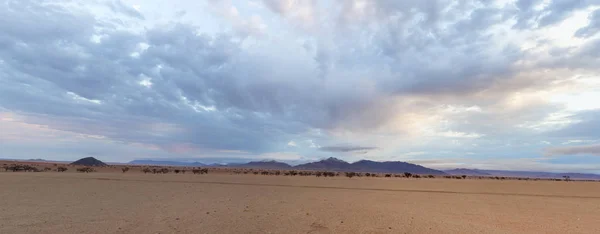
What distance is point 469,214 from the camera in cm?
1415

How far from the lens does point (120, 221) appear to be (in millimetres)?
10172

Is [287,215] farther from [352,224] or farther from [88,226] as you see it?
[88,226]

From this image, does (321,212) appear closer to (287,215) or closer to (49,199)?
(287,215)

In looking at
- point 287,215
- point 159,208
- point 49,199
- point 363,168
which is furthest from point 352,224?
point 363,168

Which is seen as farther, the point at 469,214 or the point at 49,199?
the point at 49,199

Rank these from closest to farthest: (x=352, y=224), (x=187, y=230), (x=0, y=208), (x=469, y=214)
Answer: (x=187, y=230), (x=352, y=224), (x=0, y=208), (x=469, y=214)

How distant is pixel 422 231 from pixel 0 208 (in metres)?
13.2

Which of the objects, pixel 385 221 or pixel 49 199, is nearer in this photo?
pixel 385 221

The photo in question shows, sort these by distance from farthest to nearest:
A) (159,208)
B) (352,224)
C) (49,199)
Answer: (49,199), (159,208), (352,224)

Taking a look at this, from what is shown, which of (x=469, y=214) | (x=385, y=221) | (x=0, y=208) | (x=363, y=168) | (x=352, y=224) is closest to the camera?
(x=352, y=224)

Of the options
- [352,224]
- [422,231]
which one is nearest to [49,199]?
[352,224]

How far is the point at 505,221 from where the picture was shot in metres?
12.6

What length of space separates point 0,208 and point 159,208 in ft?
16.2

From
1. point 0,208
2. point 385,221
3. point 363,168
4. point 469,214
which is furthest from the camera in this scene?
point 363,168
